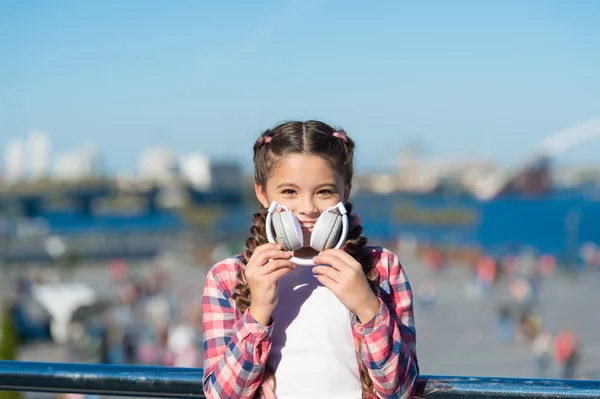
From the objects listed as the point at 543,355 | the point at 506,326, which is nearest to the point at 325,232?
the point at 543,355

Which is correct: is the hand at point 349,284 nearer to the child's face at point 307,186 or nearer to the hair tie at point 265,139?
the child's face at point 307,186

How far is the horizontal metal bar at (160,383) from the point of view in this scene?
1273 millimetres

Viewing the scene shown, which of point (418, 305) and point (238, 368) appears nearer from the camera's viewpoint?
point (238, 368)

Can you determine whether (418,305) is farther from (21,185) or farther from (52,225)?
(21,185)

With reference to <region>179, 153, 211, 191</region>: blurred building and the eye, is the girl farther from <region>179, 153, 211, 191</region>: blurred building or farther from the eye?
<region>179, 153, 211, 191</region>: blurred building

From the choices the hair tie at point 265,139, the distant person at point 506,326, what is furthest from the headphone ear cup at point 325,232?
the distant person at point 506,326

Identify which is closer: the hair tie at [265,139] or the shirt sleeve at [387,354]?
the shirt sleeve at [387,354]

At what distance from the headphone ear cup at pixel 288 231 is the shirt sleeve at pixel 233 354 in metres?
0.13

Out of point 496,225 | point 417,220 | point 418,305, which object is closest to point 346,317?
point 418,305

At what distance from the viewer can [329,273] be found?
1.22 metres

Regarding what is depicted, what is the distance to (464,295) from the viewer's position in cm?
2539

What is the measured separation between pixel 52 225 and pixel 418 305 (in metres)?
57.4

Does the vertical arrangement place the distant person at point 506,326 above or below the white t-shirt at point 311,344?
below

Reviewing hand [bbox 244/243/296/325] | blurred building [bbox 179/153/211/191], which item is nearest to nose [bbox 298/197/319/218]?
hand [bbox 244/243/296/325]
